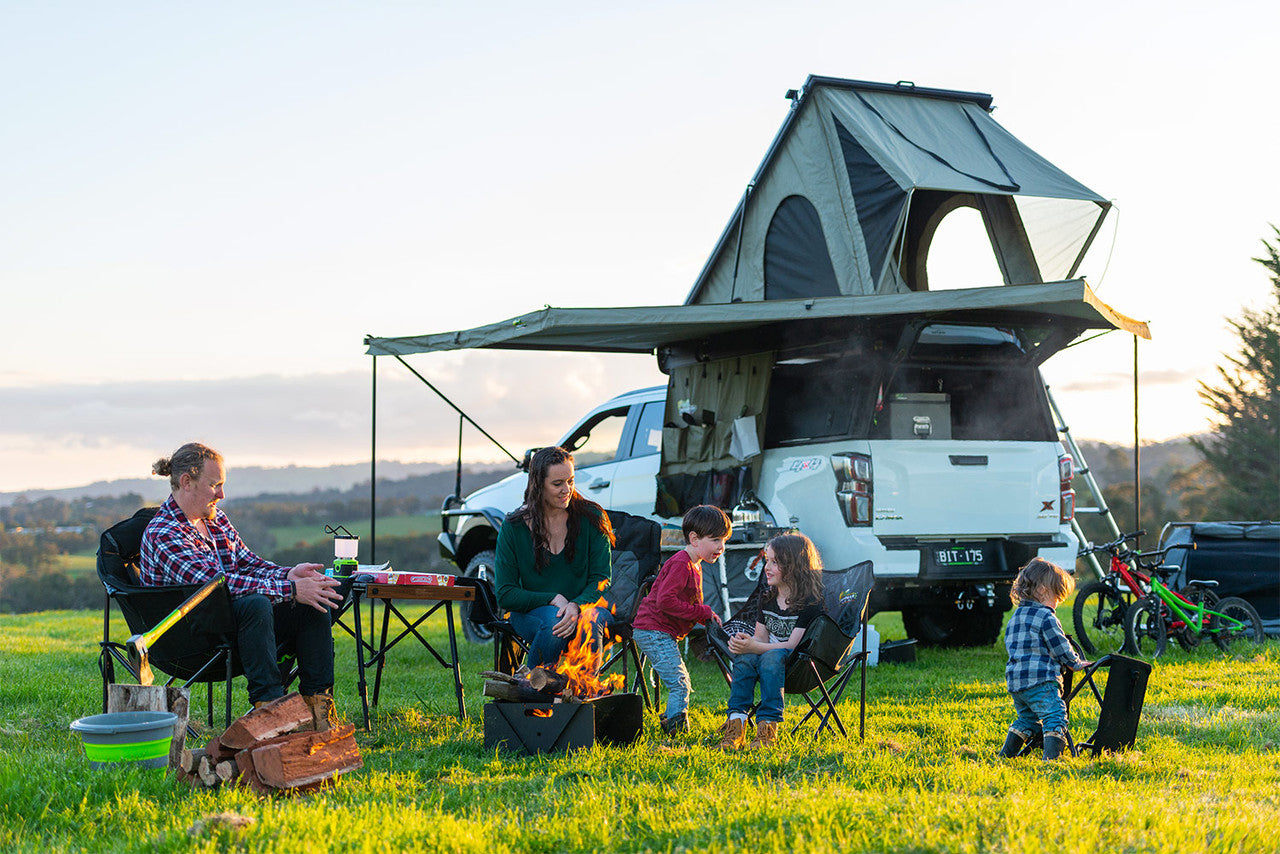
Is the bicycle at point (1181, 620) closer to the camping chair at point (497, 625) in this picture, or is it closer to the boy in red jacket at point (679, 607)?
the boy in red jacket at point (679, 607)

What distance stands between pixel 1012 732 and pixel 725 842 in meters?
1.89

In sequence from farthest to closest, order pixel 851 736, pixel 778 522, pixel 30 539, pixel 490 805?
1. pixel 30 539
2. pixel 778 522
3. pixel 851 736
4. pixel 490 805

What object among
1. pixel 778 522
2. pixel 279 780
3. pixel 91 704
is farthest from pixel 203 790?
pixel 778 522

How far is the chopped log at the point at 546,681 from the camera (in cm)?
452

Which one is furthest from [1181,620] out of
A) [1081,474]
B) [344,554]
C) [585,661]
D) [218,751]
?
[218,751]

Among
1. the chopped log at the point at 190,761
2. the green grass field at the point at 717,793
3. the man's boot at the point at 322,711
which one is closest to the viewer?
the green grass field at the point at 717,793

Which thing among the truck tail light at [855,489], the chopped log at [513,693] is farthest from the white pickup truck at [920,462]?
the chopped log at [513,693]

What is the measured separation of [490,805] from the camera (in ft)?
11.8

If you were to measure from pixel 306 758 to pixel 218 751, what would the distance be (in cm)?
29

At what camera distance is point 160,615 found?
4.46 metres

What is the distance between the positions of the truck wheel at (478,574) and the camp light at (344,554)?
10.7 feet

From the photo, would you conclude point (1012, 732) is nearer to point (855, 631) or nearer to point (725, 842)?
point (855, 631)

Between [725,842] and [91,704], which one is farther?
[91,704]

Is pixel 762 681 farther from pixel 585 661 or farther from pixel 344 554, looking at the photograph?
pixel 344 554
